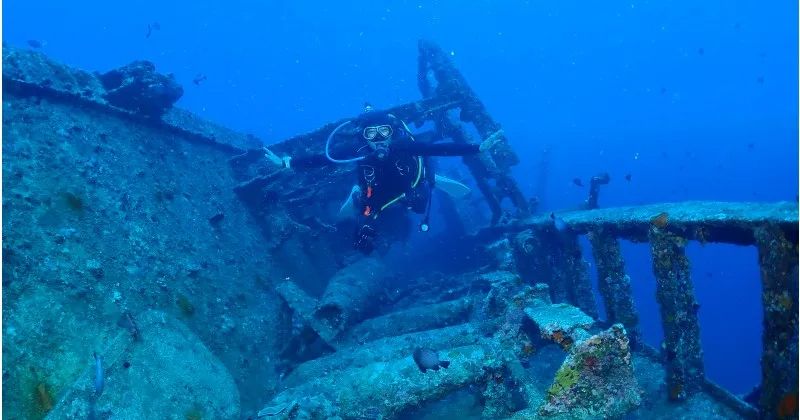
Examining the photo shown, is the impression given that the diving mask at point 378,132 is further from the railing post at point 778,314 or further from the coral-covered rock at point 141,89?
the railing post at point 778,314

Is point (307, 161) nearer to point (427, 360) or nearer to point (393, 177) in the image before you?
point (393, 177)

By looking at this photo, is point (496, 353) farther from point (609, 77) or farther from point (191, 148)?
point (609, 77)

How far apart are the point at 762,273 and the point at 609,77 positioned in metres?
155

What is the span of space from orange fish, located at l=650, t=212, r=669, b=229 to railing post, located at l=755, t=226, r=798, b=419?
74 cm

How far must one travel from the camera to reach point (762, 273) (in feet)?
8.77

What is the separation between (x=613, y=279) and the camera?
14.3 feet

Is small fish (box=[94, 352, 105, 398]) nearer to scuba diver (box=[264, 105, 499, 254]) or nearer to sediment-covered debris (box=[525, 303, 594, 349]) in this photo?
scuba diver (box=[264, 105, 499, 254])

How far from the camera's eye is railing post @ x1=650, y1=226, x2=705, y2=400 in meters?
3.46

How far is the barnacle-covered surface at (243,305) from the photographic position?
124 inches

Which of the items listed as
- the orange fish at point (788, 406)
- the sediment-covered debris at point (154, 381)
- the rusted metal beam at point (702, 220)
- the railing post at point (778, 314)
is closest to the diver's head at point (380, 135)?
the rusted metal beam at point (702, 220)

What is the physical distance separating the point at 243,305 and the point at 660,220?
4.74 metres

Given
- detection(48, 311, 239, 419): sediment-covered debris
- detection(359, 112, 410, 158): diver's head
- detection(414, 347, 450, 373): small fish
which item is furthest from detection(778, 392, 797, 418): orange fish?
detection(359, 112, 410, 158): diver's head

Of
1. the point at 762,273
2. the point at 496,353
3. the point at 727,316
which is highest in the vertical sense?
the point at 762,273

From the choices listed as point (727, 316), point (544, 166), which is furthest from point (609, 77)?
point (544, 166)
